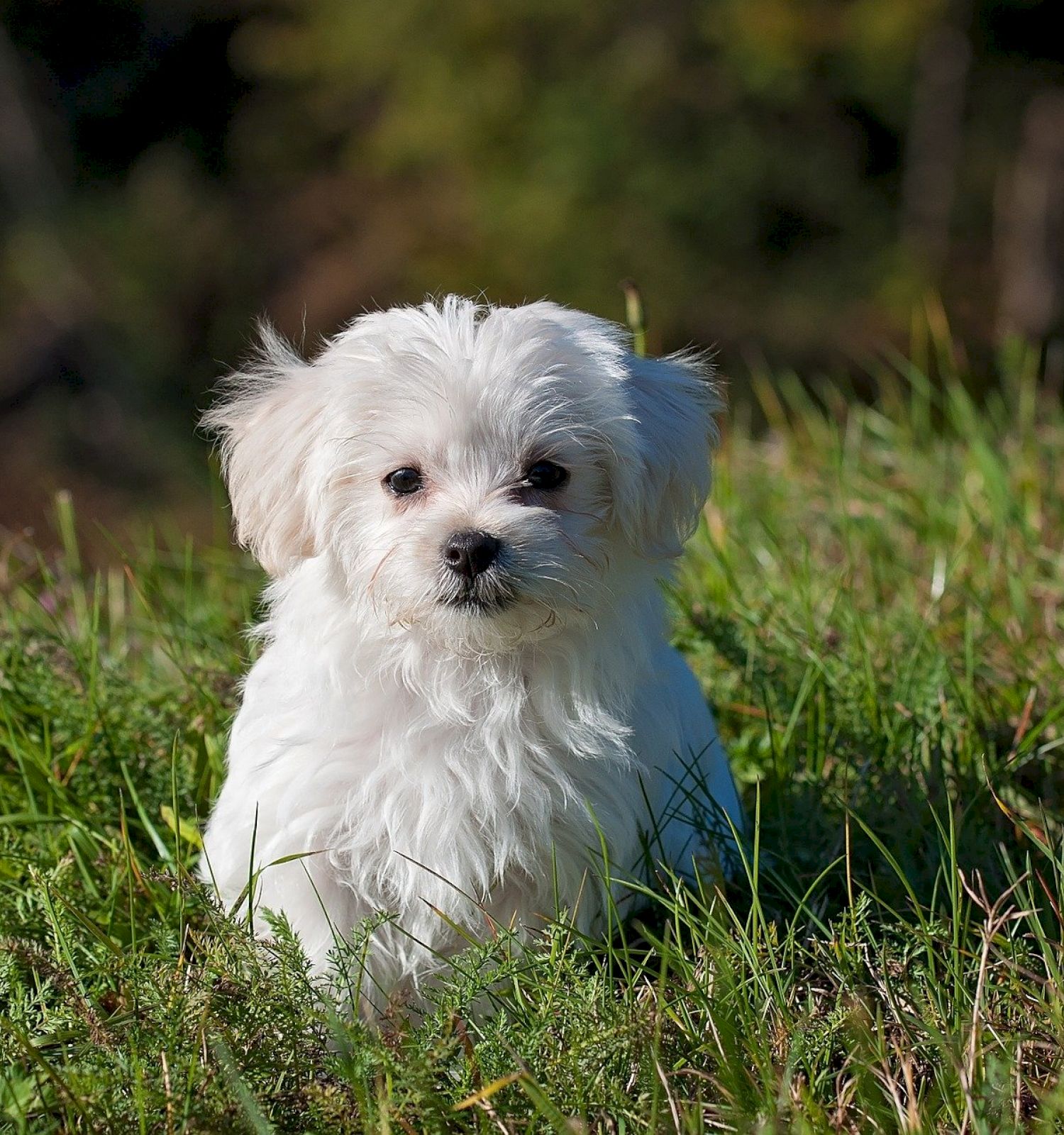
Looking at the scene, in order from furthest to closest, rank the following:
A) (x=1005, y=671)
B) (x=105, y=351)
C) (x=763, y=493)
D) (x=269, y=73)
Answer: (x=269, y=73), (x=105, y=351), (x=763, y=493), (x=1005, y=671)

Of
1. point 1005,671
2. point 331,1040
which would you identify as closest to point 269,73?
point 1005,671

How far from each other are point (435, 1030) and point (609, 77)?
1462cm

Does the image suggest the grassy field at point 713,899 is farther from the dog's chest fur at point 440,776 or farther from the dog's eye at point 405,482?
the dog's eye at point 405,482

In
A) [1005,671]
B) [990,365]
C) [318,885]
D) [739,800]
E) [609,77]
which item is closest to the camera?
[318,885]

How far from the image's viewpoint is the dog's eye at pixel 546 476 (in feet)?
9.78

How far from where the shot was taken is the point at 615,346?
3.06 m

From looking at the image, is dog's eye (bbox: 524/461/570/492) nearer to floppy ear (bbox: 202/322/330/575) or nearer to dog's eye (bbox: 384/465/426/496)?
dog's eye (bbox: 384/465/426/496)

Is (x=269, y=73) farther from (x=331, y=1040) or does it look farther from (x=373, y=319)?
(x=331, y=1040)

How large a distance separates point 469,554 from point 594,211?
13370 mm

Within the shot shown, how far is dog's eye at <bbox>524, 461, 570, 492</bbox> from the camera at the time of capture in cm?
298

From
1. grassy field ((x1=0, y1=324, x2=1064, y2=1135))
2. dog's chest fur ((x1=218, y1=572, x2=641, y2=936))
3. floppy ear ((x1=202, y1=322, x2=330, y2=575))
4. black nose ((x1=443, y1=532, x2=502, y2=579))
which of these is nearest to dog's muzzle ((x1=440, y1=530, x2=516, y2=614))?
black nose ((x1=443, y1=532, x2=502, y2=579))

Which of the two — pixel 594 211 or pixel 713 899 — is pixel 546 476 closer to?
pixel 713 899

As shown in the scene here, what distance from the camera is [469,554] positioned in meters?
2.76

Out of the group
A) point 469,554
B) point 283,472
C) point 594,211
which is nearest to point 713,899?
point 469,554
